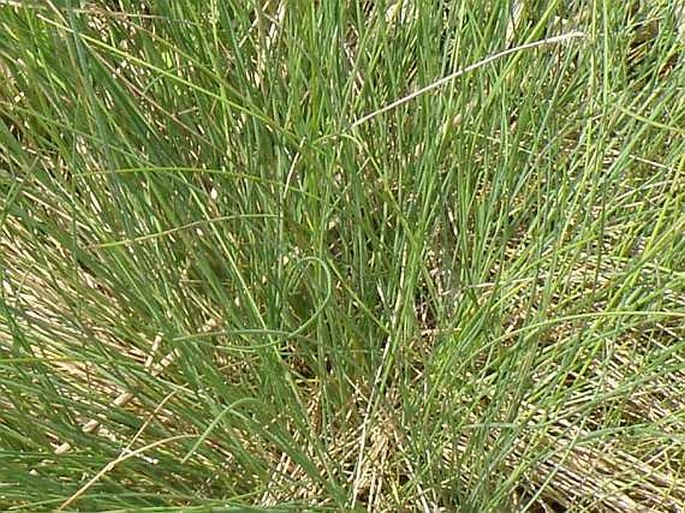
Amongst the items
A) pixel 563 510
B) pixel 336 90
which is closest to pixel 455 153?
pixel 336 90

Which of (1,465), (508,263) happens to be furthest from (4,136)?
(508,263)

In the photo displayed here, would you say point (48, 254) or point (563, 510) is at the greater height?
point (48, 254)

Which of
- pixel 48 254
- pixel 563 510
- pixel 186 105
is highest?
pixel 186 105

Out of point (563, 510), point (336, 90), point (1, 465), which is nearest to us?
point (1, 465)

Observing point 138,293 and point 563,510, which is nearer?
point 138,293

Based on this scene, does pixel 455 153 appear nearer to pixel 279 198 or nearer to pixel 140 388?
pixel 279 198

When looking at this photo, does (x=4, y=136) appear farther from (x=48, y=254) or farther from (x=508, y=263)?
(x=508, y=263)

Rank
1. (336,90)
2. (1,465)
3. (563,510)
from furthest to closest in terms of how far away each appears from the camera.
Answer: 1. (563,510)
2. (336,90)
3. (1,465)
